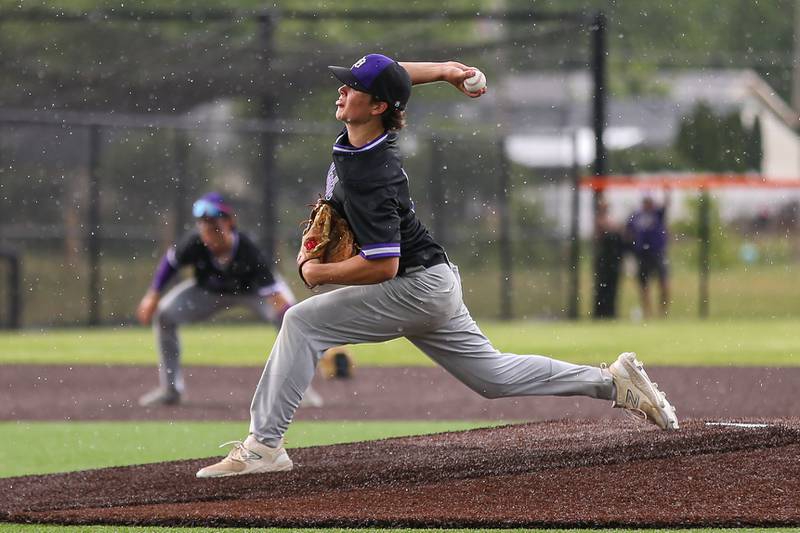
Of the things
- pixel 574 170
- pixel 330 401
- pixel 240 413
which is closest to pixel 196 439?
pixel 240 413

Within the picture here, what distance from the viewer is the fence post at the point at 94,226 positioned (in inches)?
717

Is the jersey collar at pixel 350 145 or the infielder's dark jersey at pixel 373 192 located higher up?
the jersey collar at pixel 350 145

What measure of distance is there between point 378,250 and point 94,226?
13.2m

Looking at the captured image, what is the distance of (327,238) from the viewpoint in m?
5.94

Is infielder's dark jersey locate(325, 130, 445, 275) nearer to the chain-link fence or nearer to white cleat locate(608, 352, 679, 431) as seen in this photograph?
white cleat locate(608, 352, 679, 431)

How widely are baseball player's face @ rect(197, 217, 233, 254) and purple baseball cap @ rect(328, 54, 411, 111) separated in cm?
413

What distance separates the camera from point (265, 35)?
61.6ft

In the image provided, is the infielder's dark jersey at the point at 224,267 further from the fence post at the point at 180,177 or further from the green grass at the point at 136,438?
the fence post at the point at 180,177

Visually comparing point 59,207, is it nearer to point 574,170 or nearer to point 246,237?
point 574,170

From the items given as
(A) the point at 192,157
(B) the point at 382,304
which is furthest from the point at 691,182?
(B) the point at 382,304

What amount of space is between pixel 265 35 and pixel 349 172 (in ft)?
43.6

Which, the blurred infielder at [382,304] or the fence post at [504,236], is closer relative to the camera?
the blurred infielder at [382,304]

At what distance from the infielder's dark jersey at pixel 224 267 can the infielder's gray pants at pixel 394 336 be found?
396 centimetres

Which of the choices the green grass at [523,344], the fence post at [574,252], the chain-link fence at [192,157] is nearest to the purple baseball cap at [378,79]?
the green grass at [523,344]
